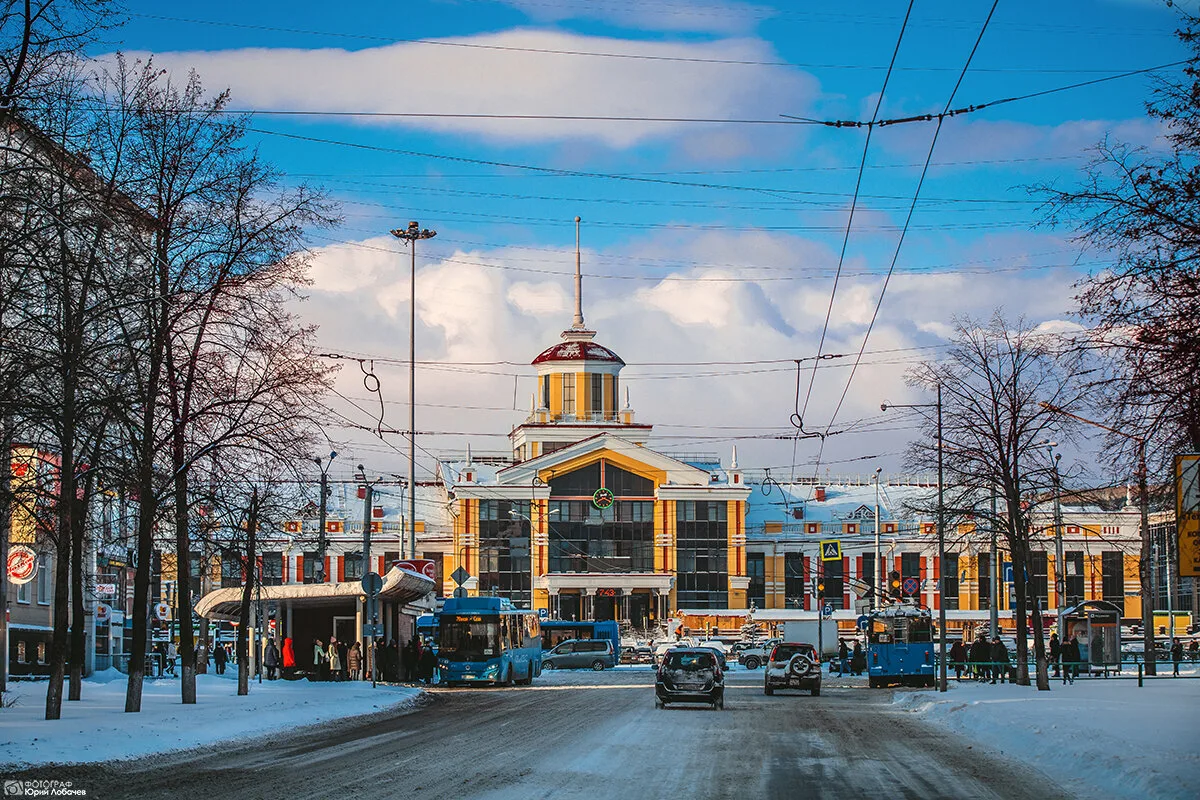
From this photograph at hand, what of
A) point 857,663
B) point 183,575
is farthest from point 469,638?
point 857,663

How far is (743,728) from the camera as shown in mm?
27969

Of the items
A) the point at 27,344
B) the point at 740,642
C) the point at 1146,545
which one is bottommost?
the point at 740,642

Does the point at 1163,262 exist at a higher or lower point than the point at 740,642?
higher

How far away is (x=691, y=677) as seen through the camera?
3475cm

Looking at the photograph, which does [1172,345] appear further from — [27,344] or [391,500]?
[391,500]

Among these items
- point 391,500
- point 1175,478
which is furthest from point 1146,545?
point 391,500

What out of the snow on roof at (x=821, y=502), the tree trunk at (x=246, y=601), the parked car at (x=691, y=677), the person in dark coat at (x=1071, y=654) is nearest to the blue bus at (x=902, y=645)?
the person in dark coat at (x=1071, y=654)

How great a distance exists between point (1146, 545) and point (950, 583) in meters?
55.0

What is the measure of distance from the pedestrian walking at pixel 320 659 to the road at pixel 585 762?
15.5 metres

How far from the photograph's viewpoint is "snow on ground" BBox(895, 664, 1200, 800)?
17328 millimetres

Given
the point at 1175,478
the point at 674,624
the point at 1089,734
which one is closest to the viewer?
the point at 1175,478

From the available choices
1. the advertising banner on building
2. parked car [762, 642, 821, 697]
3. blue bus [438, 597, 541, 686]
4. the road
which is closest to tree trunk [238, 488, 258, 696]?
the road

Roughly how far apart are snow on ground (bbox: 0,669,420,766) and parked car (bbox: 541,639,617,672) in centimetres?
3558

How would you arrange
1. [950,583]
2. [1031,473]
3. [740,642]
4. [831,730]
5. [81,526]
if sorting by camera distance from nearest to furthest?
[81,526]
[831,730]
[1031,473]
[740,642]
[950,583]
